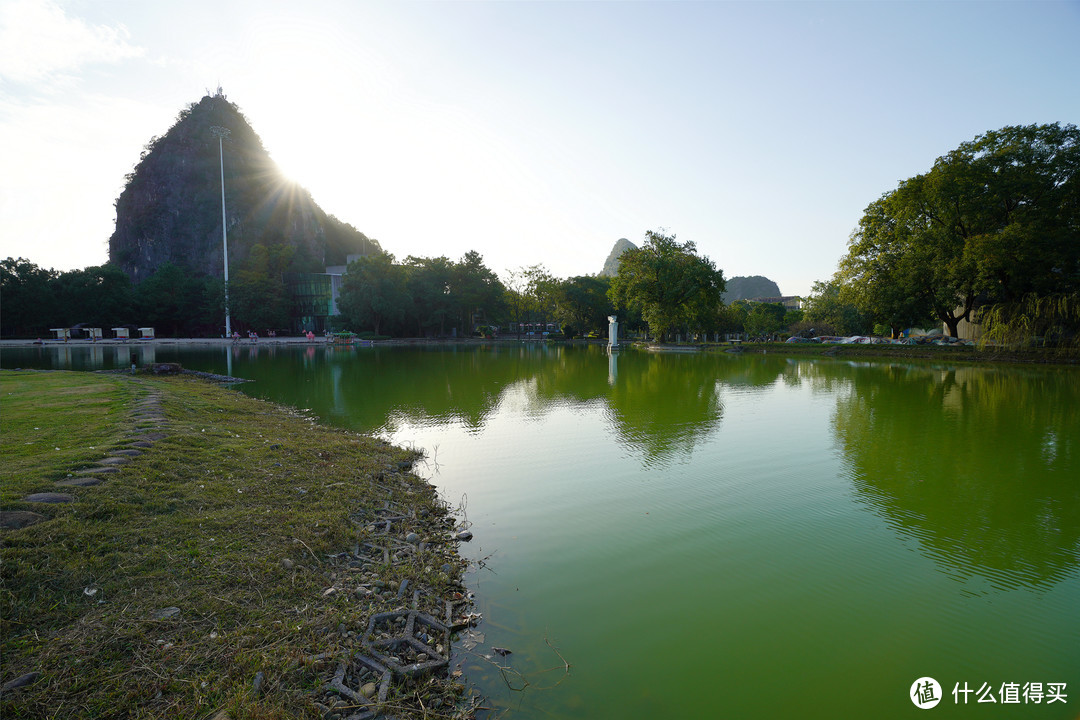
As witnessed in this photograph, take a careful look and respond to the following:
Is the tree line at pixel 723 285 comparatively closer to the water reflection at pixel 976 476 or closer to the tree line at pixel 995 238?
the tree line at pixel 995 238

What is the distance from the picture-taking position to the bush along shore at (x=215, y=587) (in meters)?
2.81

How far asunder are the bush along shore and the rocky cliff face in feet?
320

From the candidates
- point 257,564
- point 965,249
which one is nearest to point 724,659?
point 257,564

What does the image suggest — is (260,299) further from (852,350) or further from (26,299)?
(852,350)

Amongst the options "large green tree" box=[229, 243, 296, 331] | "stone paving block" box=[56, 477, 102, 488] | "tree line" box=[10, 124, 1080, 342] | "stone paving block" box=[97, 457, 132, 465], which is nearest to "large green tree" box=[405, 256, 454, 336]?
"tree line" box=[10, 124, 1080, 342]

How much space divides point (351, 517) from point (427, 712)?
9.99ft

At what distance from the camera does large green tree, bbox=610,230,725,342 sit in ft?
149

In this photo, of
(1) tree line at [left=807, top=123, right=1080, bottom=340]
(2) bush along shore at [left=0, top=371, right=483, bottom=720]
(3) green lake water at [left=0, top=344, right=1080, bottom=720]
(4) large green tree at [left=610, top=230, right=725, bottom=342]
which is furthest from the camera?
(4) large green tree at [left=610, top=230, right=725, bottom=342]

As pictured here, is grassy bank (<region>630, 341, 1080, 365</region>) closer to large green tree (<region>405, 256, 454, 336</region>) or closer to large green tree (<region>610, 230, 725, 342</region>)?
large green tree (<region>610, 230, 725, 342</region>)

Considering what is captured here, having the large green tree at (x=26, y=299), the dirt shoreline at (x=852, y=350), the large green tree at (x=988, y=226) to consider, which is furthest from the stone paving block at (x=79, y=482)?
the large green tree at (x=26, y=299)

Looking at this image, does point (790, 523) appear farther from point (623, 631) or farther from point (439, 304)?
point (439, 304)

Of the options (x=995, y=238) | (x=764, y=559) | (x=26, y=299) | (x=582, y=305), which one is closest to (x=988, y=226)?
(x=995, y=238)

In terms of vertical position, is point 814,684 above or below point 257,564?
below

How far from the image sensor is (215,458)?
6805mm
